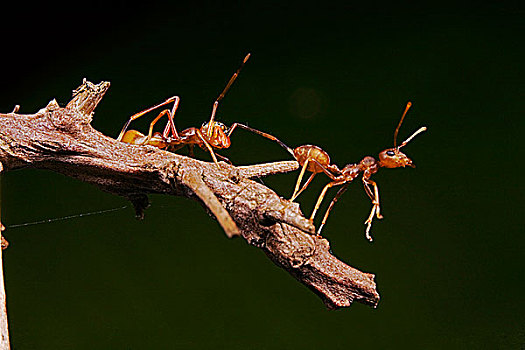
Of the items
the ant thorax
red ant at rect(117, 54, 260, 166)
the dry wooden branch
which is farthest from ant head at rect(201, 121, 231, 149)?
the ant thorax

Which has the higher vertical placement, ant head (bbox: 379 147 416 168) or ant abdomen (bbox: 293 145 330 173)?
ant abdomen (bbox: 293 145 330 173)

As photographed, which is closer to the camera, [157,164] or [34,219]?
[157,164]

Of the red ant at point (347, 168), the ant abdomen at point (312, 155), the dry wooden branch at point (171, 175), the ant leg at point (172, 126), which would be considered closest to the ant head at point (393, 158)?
the red ant at point (347, 168)

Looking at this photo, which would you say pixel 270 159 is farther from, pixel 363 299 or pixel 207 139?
pixel 363 299

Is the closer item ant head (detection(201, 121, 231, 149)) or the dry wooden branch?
the dry wooden branch

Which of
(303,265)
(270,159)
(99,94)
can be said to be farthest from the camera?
(270,159)

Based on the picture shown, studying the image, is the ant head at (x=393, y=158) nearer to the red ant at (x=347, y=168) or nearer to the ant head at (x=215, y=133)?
the red ant at (x=347, y=168)

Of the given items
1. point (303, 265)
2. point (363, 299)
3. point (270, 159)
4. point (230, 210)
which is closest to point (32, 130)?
point (230, 210)

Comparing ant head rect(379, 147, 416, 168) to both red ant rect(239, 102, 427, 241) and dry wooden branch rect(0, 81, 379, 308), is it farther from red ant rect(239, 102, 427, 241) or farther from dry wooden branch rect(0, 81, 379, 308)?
dry wooden branch rect(0, 81, 379, 308)
